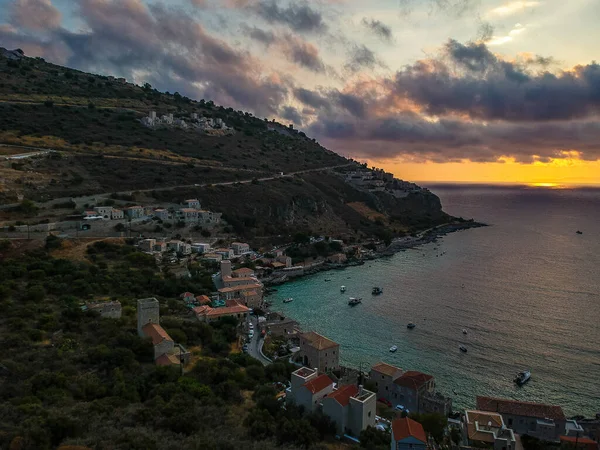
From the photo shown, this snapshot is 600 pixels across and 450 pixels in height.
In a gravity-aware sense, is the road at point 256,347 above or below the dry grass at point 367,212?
below

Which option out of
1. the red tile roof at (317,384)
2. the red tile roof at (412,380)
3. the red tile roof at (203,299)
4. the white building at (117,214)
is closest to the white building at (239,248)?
the white building at (117,214)

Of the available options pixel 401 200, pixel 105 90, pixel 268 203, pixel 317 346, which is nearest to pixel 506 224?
pixel 401 200

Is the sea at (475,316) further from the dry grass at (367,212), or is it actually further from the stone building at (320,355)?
the dry grass at (367,212)

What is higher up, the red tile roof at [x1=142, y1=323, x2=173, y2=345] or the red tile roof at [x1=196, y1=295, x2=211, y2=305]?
the red tile roof at [x1=142, y1=323, x2=173, y2=345]

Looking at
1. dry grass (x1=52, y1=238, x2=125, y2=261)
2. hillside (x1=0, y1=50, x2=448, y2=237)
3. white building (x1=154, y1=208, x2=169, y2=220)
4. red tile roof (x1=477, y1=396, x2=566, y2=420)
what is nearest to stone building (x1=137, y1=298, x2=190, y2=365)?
red tile roof (x1=477, y1=396, x2=566, y2=420)

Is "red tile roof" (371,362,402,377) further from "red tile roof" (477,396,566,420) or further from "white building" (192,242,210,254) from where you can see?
"white building" (192,242,210,254)

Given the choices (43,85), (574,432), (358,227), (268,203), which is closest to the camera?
(574,432)

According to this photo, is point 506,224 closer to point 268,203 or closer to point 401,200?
point 401,200
